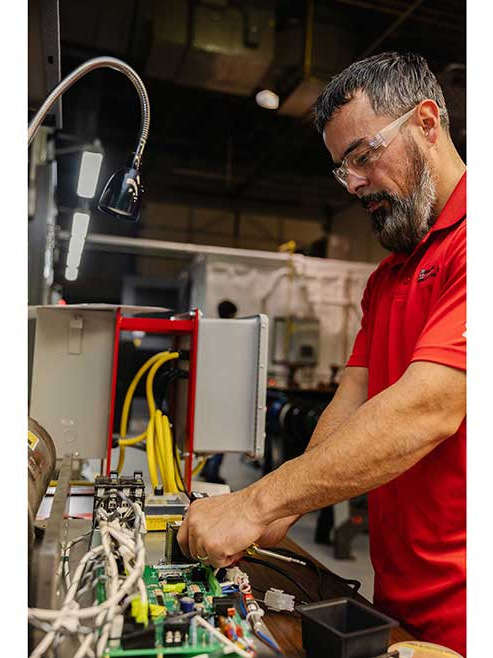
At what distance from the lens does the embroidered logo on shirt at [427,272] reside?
1.07m

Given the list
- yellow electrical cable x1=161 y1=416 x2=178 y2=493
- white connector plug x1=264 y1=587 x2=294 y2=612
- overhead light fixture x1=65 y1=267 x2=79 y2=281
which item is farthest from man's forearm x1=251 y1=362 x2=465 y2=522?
overhead light fixture x1=65 y1=267 x2=79 y2=281

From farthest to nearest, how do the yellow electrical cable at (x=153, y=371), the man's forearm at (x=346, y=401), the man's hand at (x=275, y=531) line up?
the yellow electrical cable at (x=153, y=371), the man's forearm at (x=346, y=401), the man's hand at (x=275, y=531)

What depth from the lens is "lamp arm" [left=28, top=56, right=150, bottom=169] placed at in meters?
0.90

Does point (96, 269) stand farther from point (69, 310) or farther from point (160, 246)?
point (69, 310)

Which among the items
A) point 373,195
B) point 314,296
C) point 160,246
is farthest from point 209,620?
point 314,296

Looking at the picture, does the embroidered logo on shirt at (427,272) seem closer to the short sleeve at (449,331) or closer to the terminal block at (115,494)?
the short sleeve at (449,331)

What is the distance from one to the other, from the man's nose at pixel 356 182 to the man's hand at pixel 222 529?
0.71 m

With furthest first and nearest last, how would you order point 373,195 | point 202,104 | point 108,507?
point 202,104 → point 373,195 → point 108,507

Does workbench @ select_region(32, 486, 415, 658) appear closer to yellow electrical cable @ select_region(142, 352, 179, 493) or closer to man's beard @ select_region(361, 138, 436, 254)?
yellow electrical cable @ select_region(142, 352, 179, 493)

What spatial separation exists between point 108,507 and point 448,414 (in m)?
0.57

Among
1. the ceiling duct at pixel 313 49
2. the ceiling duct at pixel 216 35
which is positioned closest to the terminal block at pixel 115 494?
the ceiling duct at pixel 216 35

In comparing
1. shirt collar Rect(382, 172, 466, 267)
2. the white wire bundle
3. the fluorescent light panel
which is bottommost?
the white wire bundle

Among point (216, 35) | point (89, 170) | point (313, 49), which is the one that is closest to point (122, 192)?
point (89, 170)
